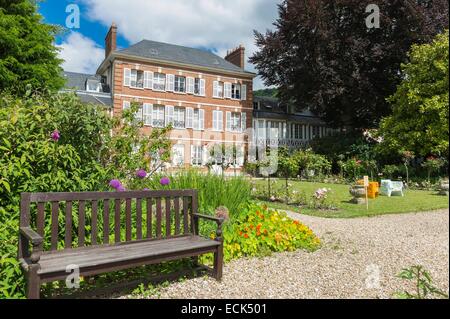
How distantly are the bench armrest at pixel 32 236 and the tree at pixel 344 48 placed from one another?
21735mm

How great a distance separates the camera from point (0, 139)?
3535 millimetres

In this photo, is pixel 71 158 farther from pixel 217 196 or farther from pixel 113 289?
pixel 217 196

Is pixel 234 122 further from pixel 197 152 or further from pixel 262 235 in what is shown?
pixel 262 235

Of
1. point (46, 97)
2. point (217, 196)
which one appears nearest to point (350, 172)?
point (217, 196)

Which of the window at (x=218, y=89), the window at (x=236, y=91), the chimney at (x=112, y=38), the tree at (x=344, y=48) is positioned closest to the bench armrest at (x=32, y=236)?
the tree at (x=344, y=48)

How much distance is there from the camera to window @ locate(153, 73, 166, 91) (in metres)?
26.4

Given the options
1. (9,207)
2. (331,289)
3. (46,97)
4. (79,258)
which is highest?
(46,97)

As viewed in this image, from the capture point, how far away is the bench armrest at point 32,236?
245 centimetres

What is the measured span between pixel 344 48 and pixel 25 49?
18257 millimetres

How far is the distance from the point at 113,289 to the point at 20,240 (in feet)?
2.92

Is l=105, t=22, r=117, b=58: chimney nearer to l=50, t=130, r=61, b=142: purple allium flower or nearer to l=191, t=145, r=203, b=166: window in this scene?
l=191, t=145, r=203, b=166: window

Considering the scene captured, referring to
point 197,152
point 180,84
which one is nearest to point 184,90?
point 180,84
